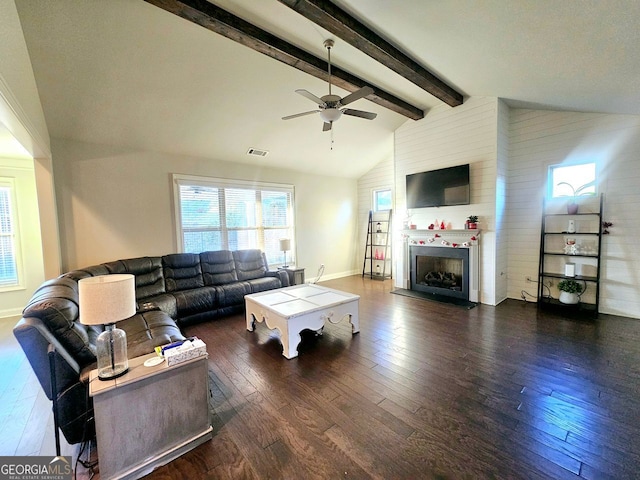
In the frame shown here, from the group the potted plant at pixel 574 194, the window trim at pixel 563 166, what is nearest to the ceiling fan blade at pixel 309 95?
the window trim at pixel 563 166

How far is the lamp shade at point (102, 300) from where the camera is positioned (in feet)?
4.68

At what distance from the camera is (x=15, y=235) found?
458cm

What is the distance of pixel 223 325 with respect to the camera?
3.89 meters

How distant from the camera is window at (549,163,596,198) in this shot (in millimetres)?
4051

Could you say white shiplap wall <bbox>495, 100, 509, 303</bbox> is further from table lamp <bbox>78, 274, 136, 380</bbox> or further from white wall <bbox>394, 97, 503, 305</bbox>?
table lamp <bbox>78, 274, 136, 380</bbox>

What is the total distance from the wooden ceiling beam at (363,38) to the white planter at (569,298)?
3.65 metres

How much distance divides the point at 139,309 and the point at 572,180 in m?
6.47

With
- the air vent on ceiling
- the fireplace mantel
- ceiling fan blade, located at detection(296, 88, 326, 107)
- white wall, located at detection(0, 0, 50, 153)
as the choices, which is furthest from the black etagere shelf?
white wall, located at detection(0, 0, 50, 153)

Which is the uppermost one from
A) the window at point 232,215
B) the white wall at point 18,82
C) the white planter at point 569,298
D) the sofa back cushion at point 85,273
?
the white wall at point 18,82

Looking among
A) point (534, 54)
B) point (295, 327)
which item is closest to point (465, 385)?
point (295, 327)

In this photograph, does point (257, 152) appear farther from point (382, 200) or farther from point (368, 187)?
point (382, 200)

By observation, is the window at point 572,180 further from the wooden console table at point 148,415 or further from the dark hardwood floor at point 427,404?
the wooden console table at point 148,415

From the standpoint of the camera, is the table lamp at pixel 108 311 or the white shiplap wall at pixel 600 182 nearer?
the table lamp at pixel 108 311

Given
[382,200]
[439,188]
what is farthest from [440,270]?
[382,200]
